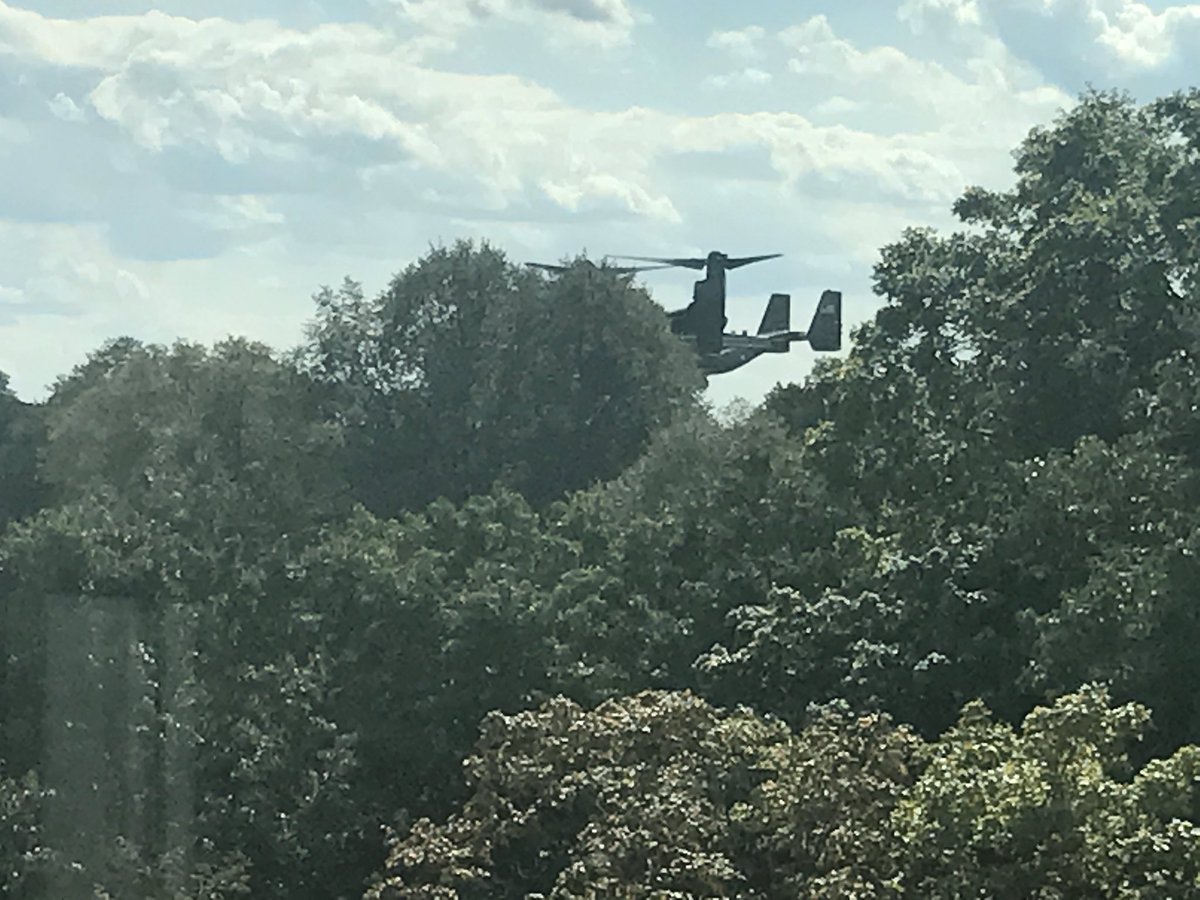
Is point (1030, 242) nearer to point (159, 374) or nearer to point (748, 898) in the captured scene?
point (748, 898)

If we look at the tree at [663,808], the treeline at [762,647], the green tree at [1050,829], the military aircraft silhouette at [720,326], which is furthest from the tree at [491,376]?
the green tree at [1050,829]

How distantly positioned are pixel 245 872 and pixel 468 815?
4272 mm

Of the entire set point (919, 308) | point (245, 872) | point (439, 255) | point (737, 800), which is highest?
point (439, 255)

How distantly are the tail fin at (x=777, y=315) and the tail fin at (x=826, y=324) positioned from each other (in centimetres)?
446

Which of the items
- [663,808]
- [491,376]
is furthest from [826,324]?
[663,808]

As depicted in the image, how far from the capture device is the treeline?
50.1ft

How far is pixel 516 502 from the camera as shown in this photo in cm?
2839

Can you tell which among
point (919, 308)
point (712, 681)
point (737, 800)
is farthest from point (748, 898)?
point (919, 308)

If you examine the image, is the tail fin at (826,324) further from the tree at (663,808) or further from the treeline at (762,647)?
the tree at (663,808)

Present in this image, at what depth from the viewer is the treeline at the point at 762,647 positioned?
15281mm

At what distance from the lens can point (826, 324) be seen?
196 feet

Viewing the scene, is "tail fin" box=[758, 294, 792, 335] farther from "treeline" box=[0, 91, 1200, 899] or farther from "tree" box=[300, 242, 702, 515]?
"treeline" box=[0, 91, 1200, 899]

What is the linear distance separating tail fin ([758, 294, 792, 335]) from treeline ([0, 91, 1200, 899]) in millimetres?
33396

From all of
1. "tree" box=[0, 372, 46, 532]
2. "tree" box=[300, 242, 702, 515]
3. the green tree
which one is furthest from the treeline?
"tree" box=[0, 372, 46, 532]
